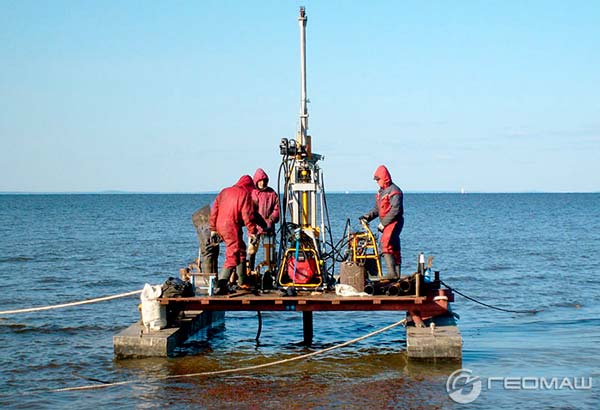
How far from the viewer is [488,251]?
35.8 meters

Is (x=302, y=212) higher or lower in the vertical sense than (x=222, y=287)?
higher

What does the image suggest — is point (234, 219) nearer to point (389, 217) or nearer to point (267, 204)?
point (267, 204)

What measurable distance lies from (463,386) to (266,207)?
4601mm

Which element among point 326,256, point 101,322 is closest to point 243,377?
point 326,256

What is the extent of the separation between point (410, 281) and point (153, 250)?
80.5 ft

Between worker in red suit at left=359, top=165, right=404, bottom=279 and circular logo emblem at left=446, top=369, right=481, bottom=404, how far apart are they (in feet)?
7.13

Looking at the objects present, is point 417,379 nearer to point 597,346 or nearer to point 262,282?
point 262,282

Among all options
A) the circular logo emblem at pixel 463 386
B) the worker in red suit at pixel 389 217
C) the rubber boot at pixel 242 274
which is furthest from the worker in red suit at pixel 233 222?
the circular logo emblem at pixel 463 386

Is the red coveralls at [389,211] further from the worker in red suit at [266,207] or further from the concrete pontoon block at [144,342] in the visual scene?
the concrete pontoon block at [144,342]

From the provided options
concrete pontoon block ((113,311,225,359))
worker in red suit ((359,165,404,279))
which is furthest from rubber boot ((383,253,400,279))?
concrete pontoon block ((113,311,225,359))

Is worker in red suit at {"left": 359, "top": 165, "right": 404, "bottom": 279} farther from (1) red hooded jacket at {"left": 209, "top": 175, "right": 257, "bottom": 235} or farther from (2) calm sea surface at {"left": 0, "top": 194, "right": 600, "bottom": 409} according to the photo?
(1) red hooded jacket at {"left": 209, "top": 175, "right": 257, "bottom": 235}

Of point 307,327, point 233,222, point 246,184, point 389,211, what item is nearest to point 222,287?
point 233,222

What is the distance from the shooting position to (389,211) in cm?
1370

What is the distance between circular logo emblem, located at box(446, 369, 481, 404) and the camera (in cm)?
1121
